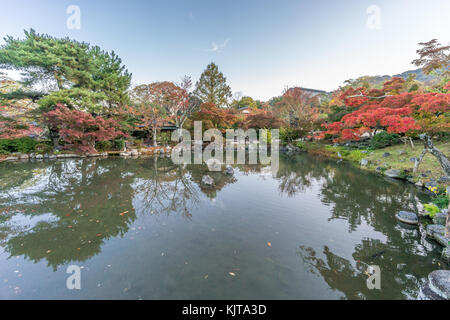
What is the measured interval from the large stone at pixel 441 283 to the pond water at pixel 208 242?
194mm

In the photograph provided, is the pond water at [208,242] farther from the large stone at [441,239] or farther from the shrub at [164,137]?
the shrub at [164,137]

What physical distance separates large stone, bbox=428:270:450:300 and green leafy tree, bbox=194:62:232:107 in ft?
76.4

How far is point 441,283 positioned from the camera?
181 centimetres

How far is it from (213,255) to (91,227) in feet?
8.30

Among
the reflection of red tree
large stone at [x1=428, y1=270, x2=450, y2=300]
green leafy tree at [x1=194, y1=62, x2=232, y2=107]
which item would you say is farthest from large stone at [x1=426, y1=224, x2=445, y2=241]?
green leafy tree at [x1=194, y1=62, x2=232, y2=107]

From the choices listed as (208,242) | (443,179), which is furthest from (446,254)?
(443,179)

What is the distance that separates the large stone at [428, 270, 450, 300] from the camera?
68.5 inches

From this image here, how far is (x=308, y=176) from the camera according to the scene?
23.8 feet

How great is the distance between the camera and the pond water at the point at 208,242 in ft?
6.46

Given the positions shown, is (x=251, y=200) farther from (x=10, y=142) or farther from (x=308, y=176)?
(x=10, y=142)

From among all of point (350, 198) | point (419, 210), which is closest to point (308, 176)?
point (350, 198)

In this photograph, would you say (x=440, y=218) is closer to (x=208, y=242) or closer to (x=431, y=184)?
(x=431, y=184)

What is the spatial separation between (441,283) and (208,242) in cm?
279

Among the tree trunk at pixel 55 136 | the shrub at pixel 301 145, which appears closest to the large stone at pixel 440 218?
the shrub at pixel 301 145
